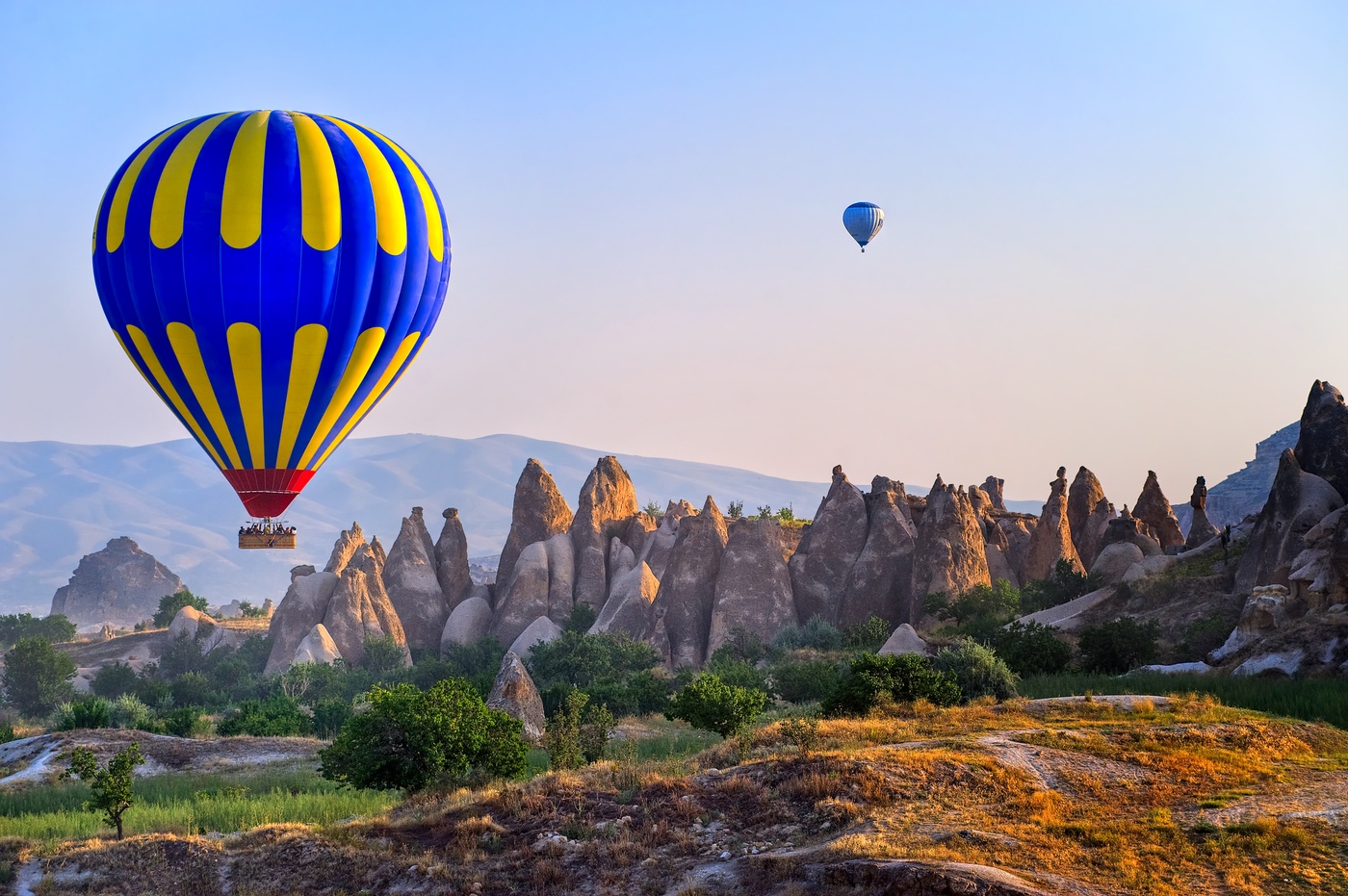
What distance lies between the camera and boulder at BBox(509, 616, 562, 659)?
1892 inches

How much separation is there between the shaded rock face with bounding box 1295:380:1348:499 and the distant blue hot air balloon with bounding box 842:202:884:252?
2509cm

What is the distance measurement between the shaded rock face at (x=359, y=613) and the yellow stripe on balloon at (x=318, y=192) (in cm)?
2454

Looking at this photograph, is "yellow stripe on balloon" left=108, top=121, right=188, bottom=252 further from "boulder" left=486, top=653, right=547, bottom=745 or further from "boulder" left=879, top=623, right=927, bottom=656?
"boulder" left=879, top=623, right=927, bottom=656

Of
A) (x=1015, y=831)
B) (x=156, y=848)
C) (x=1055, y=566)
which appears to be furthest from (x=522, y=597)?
(x=1015, y=831)

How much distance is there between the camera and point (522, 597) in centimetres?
5225

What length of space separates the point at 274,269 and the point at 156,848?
551 inches

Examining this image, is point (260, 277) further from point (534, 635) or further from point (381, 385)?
point (534, 635)

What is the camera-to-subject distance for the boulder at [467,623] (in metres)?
52.4

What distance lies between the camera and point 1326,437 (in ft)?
130

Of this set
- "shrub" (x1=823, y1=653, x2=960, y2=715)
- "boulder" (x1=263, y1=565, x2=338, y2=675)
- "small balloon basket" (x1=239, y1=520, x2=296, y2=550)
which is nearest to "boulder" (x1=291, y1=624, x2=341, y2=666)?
"boulder" (x1=263, y1=565, x2=338, y2=675)

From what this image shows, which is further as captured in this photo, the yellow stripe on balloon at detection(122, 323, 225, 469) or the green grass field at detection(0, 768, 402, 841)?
the yellow stripe on balloon at detection(122, 323, 225, 469)

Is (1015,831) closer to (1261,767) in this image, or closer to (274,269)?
(1261,767)

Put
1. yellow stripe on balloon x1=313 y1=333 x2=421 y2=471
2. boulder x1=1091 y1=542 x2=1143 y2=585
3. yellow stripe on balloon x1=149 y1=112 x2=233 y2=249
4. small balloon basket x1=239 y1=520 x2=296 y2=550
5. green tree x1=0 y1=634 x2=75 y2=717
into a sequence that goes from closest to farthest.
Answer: yellow stripe on balloon x1=149 y1=112 x2=233 y2=249, small balloon basket x1=239 y1=520 x2=296 y2=550, yellow stripe on balloon x1=313 y1=333 x2=421 y2=471, boulder x1=1091 y1=542 x2=1143 y2=585, green tree x1=0 y1=634 x2=75 y2=717

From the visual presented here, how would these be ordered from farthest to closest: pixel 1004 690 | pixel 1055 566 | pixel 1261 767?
pixel 1055 566 → pixel 1004 690 → pixel 1261 767
